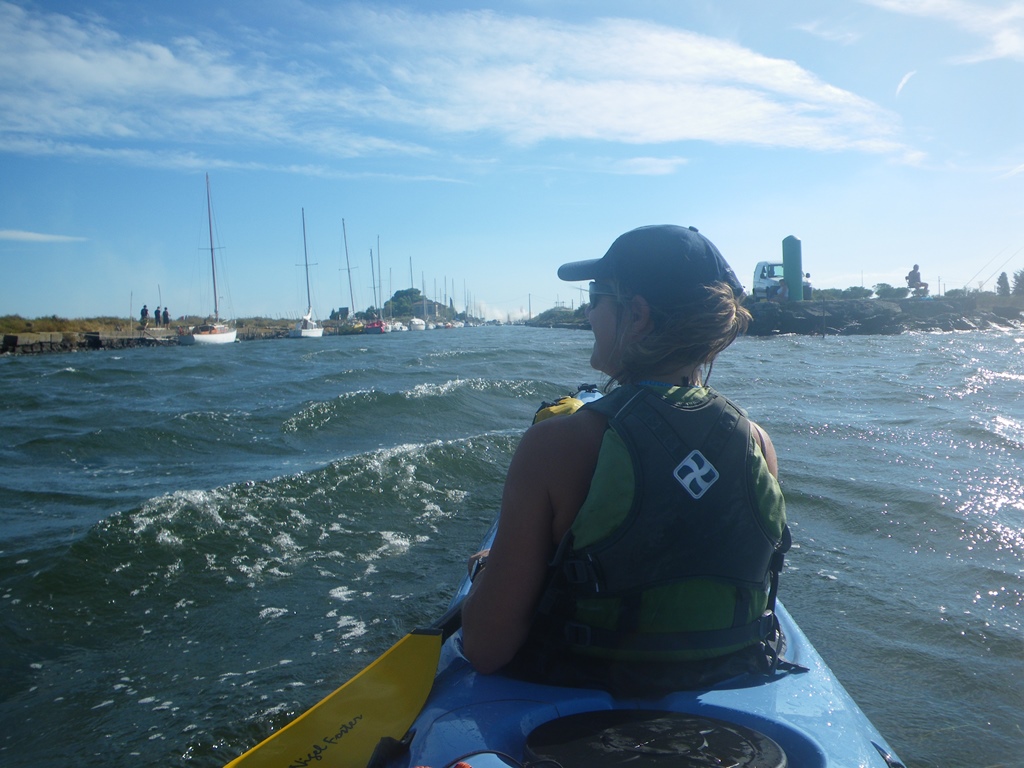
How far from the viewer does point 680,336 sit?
5.62ft

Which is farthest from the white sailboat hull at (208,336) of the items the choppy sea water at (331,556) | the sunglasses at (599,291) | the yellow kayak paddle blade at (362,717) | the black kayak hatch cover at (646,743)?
the black kayak hatch cover at (646,743)

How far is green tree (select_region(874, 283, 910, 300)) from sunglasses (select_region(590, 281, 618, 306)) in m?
49.7

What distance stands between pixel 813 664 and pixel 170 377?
15.5m

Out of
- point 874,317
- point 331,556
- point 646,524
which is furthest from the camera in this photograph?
point 874,317

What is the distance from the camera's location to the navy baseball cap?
5.70ft

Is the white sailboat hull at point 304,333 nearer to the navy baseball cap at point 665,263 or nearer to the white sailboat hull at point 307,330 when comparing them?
the white sailboat hull at point 307,330

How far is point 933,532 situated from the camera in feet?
18.1

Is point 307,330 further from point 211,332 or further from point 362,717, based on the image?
point 362,717

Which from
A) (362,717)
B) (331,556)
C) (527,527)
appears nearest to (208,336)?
(331,556)

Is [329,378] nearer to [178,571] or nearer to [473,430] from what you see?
[473,430]

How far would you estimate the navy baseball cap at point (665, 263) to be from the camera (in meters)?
1.74

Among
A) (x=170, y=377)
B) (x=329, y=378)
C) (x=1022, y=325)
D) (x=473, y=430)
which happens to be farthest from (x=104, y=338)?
(x=1022, y=325)

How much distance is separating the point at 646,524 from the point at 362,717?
1.04 m

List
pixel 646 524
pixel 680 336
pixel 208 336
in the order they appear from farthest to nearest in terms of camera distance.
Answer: pixel 208 336 < pixel 680 336 < pixel 646 524
